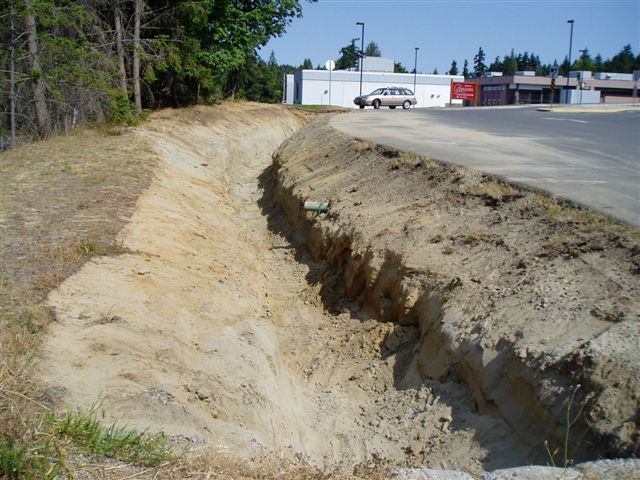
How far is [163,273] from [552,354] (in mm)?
4671

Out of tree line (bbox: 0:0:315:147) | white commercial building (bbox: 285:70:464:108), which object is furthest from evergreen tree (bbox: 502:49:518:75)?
tree line (bbox: 0:0:315:147)

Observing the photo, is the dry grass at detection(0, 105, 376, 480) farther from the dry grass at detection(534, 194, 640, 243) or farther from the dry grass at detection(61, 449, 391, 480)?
the dry grass at detection(534, 194, 640, 243)

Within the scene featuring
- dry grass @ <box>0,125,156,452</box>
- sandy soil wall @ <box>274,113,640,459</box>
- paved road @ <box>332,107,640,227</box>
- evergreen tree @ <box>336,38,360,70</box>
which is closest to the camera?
dry grass @ <box>0,125,156,452</box>

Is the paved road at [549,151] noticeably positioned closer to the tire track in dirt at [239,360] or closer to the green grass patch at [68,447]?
the tire track in dirt at [239,360]

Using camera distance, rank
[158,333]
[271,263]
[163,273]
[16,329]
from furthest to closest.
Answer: [271,263] < [163,273] < [158,333] < [16,329]

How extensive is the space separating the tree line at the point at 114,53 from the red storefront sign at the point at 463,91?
94.9 ft

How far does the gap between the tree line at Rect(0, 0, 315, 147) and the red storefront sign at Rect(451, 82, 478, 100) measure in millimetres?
28935

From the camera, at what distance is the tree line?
17.9 meters

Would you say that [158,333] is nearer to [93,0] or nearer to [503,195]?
[503,195]

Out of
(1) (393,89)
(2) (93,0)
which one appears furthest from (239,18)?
(1) (393,89)

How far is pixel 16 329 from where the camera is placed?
5.17 meters

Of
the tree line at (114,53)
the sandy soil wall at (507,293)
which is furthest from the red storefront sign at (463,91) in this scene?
the sandy soil wall at (507,293)

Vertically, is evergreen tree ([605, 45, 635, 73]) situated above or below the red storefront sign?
above

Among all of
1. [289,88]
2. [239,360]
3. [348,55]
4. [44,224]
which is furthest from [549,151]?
[348,55]
